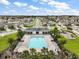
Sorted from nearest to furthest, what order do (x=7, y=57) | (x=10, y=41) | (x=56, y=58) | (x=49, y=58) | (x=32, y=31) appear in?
1. (x=49, y=58)
2. (x=56, y=58)
3. (x=7, y=57)
4. (x=10, y=41)
5. (x=32, y=31)

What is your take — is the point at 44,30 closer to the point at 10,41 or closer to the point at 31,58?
the point at 10,41

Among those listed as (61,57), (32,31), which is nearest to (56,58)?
(61,57)

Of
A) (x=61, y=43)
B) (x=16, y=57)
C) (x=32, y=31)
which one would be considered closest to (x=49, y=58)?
(x=16, y=57)

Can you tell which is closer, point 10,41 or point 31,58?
point 31,58

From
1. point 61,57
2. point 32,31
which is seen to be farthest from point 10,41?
point 32,31

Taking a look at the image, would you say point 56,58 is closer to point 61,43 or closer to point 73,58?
point 73,58

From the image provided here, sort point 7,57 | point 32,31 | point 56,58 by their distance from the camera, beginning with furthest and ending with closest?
point 32,31 < point 7,57 < point 56,58

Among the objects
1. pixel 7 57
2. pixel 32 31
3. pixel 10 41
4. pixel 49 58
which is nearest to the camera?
pixel 49 58

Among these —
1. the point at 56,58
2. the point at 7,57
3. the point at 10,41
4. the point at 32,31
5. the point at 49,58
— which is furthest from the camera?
the point at 32,31

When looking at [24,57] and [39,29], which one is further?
[39,29]
